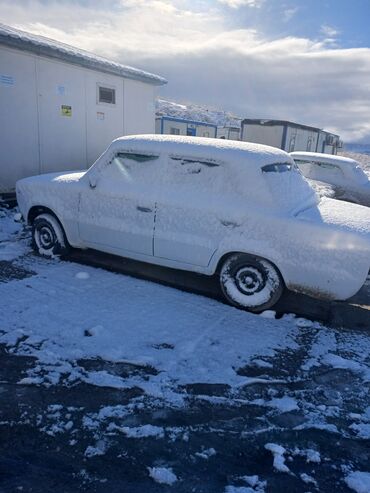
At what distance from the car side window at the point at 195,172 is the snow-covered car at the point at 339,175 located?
629cm

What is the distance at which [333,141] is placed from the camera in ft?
100

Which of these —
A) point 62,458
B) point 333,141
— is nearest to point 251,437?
point 62,458

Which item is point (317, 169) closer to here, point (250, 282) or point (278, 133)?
point (250, 282)

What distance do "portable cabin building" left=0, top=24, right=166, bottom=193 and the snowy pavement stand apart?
531 cm

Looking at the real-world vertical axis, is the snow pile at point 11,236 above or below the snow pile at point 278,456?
above

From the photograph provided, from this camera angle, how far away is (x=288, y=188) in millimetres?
4812

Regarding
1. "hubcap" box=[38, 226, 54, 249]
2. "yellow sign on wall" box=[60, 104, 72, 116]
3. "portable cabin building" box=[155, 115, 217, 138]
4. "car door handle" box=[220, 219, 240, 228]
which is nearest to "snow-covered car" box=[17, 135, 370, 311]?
"car door handle" box=[220, 219, 240, 228]

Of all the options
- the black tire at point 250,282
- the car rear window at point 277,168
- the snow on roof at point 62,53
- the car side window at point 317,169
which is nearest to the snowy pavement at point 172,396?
the black tire at point 250,282

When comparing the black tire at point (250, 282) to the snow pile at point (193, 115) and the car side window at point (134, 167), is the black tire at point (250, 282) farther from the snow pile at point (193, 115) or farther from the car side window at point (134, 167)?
the snow pile at point (193, 115)

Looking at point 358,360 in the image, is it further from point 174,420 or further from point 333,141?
point 333,141

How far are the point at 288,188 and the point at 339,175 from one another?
6.57 metres

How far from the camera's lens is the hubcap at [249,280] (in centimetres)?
452

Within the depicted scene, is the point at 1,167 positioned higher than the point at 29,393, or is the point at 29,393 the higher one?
the point at 1,167

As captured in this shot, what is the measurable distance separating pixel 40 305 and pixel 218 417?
2.39m
